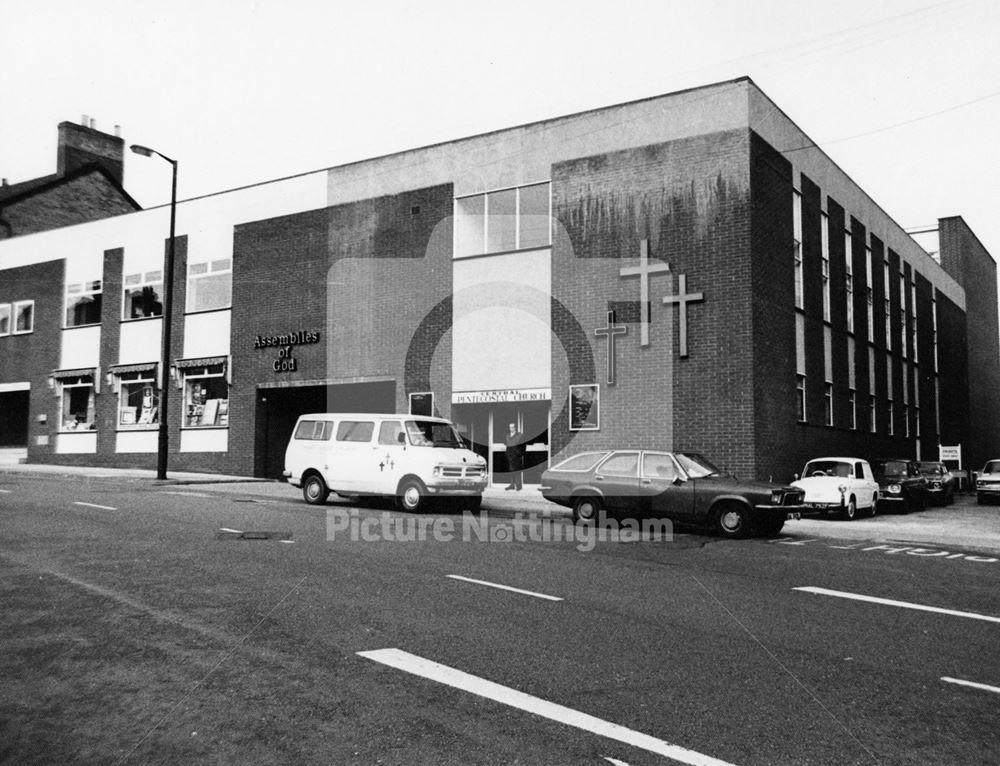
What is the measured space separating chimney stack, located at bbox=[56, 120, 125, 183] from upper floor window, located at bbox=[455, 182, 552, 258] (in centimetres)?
2462

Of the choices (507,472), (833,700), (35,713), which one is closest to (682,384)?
(507,472)

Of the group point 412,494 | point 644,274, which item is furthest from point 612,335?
point 412,494

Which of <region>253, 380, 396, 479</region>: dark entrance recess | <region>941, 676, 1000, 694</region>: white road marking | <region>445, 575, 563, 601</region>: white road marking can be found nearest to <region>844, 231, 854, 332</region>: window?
<region>253, 380, 396, 479</region>: dark entrance recess

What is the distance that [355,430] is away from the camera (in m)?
18.4

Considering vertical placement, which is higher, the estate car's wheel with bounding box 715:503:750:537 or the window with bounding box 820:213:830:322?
the window with bounding box 820:213:830:322

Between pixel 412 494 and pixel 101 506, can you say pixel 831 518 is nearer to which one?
pixel 412 494

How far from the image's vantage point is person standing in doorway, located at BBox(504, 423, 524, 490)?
965 inches

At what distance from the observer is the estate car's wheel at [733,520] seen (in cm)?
1466

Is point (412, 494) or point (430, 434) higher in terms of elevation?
point (430, 434)

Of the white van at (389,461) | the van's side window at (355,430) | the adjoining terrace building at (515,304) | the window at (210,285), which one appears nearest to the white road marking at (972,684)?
the white van at (389,461)

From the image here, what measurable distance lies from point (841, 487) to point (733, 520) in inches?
222

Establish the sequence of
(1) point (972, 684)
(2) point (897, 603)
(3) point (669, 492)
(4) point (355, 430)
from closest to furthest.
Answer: (1) point (972, 684) → (2) point (897, 603) → (3) point (669, 492) → (4) point (355, 430)

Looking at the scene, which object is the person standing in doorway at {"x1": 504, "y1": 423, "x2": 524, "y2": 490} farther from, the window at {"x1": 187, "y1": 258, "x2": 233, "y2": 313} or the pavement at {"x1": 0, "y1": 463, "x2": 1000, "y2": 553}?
the window at {"x1": 187, "y1": 258, "x2": 233, "y2": 313}

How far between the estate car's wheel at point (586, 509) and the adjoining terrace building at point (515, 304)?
633 cm
